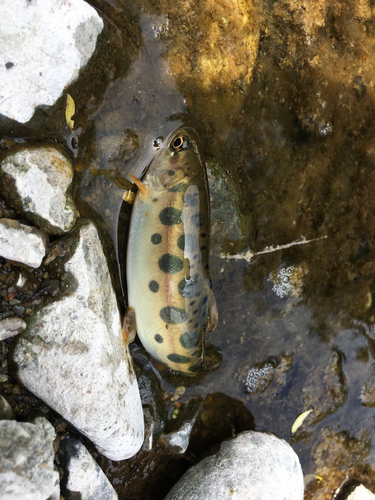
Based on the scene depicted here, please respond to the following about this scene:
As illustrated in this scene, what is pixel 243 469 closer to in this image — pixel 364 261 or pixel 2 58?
pixel 364 261

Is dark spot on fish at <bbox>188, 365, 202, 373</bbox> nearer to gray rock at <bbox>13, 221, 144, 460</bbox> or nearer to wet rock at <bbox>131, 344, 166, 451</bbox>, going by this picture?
wet rock at <bbox>131, 344, 166, 451</bbox>

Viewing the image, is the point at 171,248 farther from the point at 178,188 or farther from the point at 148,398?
the point at 148,398

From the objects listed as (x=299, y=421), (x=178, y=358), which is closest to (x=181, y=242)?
(x=178, y=358)

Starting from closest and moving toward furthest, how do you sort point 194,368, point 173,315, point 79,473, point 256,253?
point 79,473
point 173,315
point 194,368
point 256,253

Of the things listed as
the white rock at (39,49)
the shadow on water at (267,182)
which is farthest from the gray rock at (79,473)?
the white rock at (39,49)

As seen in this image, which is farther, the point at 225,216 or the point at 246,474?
the point at 225,216

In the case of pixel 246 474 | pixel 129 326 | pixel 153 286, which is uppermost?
pixel 153 286
